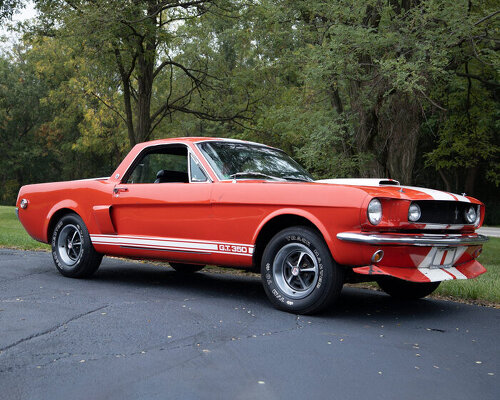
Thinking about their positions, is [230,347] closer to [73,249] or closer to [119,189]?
[119,189]

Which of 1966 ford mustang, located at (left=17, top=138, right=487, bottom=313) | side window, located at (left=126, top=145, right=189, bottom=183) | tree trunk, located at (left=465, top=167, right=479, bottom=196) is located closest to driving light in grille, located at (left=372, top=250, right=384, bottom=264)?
1966 ford mustang, located at (left=17, top=138, right=487, bottom=313)

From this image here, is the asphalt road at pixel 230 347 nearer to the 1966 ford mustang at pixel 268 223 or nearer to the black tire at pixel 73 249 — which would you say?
the 1966 ford mustang at pixel 268 223

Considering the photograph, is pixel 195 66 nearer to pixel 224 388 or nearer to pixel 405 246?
pixel 405 246

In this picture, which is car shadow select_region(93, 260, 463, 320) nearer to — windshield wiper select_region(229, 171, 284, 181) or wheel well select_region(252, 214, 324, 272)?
wheel well select_region(252, 214, 324, 272)

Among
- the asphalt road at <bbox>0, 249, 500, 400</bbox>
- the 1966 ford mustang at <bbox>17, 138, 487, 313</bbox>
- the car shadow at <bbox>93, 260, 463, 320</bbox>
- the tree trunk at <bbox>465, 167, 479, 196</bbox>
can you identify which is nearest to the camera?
the asphalt road at <bbox>0, 249, 500, 400</bbox>

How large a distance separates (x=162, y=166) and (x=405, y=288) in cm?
308

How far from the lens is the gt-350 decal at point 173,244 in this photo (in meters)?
5.59

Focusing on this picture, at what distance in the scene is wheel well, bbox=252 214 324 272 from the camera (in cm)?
530

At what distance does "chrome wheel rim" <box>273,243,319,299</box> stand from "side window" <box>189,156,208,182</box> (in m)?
1.26

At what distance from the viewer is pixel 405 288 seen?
6184 millimetres

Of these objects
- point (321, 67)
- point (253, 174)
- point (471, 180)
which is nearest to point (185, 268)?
point (253, 174)

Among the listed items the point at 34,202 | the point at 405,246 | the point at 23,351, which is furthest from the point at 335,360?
the point at 34,202

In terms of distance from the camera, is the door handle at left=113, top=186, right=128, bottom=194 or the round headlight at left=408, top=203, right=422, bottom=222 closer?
the round headlight at left=408, top=203, right=422, bottom=222

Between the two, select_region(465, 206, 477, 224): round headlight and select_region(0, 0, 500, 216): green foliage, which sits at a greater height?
select_region(0, 0, 500, 216): green foliage
